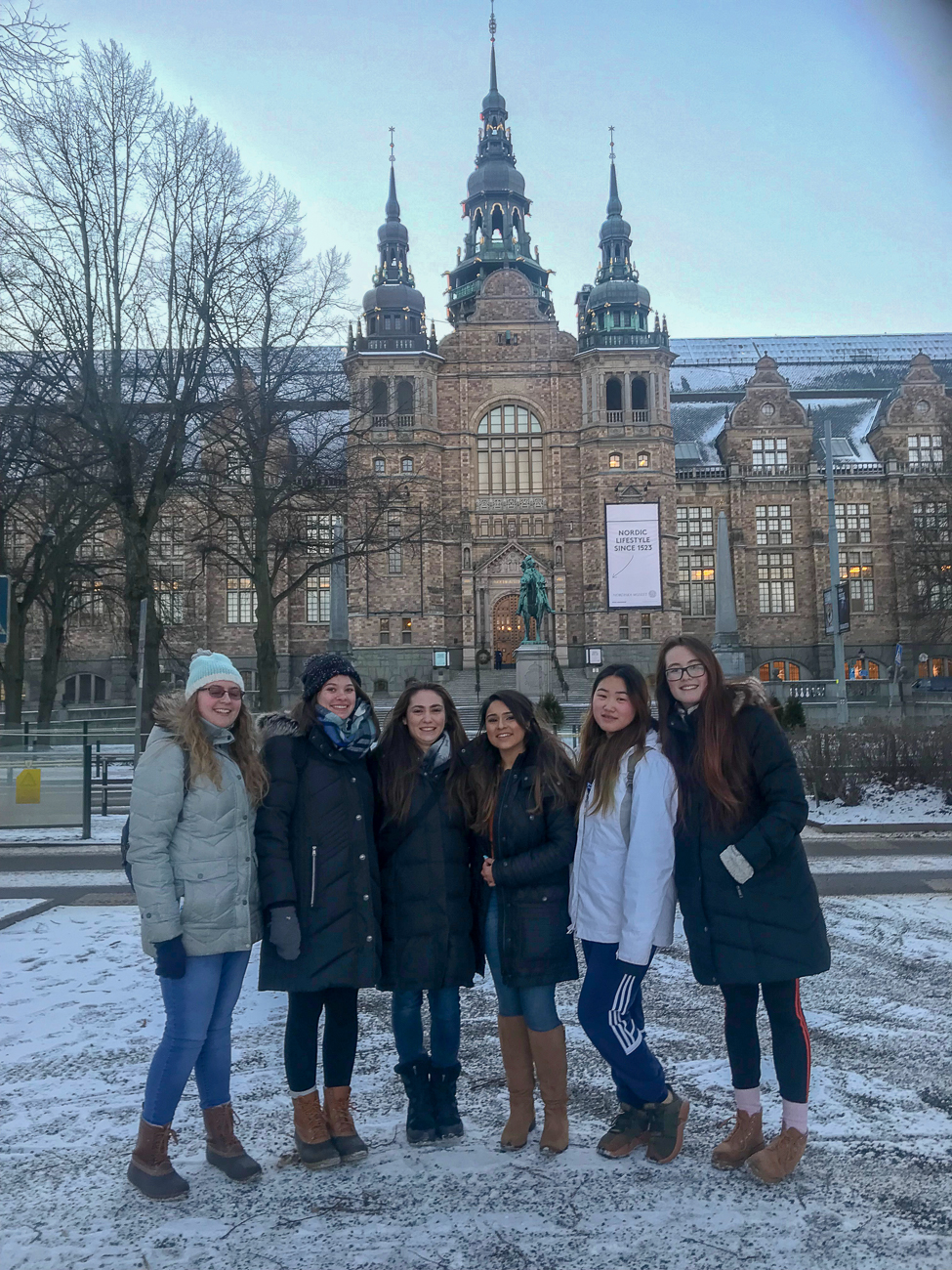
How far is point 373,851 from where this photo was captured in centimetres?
→ 386

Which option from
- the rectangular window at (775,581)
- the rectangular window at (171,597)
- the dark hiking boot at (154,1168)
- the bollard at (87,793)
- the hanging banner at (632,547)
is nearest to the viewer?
the dark hiking boot at (154,1168)

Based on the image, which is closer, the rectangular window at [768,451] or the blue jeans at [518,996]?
the blue jeans at [518,996]

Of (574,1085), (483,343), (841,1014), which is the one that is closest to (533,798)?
(574,1085)

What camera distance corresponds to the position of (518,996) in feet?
12.6

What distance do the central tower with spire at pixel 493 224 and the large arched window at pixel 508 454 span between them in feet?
33.3

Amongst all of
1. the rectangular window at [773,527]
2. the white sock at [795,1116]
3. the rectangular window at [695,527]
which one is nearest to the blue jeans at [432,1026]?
the white sock at [795,1116]

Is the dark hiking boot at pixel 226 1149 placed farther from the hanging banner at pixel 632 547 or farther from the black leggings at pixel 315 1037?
the hanging banner at pixel 632 547

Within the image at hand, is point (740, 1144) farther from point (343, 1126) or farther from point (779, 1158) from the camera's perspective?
point (343, 1126)

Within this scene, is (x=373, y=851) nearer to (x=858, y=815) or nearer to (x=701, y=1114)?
(x=701, y=1114)

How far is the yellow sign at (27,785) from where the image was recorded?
12.5 meters

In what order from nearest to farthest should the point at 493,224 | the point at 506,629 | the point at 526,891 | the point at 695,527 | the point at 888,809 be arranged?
the point at 526,891 < the point at 888,809 < the point at 506,629 < the point at 695,527 < the point at 493,224

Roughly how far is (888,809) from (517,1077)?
34.7ft

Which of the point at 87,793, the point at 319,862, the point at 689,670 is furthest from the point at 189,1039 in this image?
the point at 87,793

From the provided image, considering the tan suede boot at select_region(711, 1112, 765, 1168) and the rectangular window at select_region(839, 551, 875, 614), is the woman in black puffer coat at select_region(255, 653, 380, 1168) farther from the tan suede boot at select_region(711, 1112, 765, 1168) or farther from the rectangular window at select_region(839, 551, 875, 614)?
the rectangular window at select_region(839, 551, 875, 614)
